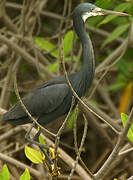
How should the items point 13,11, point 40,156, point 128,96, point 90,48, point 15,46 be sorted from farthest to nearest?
point 13,11 → point 128,96 → point 15,46 → point 90,48 → point 40,156

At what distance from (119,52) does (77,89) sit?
45.4 inches

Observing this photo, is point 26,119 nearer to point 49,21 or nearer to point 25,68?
point 25,68

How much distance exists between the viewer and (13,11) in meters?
4.55

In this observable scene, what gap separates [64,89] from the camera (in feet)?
8.19

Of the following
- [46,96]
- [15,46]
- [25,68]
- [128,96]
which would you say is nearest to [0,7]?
[15,46]

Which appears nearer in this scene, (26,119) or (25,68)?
(26,119)

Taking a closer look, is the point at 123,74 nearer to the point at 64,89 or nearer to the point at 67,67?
the point at 67,67

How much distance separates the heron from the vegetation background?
111 millimetres

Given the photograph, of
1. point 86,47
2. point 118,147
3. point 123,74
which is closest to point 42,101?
point 86,47

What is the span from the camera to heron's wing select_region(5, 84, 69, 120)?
252 cm

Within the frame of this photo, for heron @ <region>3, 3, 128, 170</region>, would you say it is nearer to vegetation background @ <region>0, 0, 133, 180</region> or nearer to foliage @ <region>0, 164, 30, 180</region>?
vegetation background @ <region>0, 0, 133, 180</region>

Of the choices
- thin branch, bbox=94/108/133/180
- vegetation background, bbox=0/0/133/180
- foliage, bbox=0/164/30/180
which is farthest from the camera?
vegetation background, bbox=0/0/133/180

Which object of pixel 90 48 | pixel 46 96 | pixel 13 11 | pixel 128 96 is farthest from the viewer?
pixel 13 11

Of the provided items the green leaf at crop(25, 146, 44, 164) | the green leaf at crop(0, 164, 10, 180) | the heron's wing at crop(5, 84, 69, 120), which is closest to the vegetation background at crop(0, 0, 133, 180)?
the heron's wing at crop(5, 84, 69, 120)
